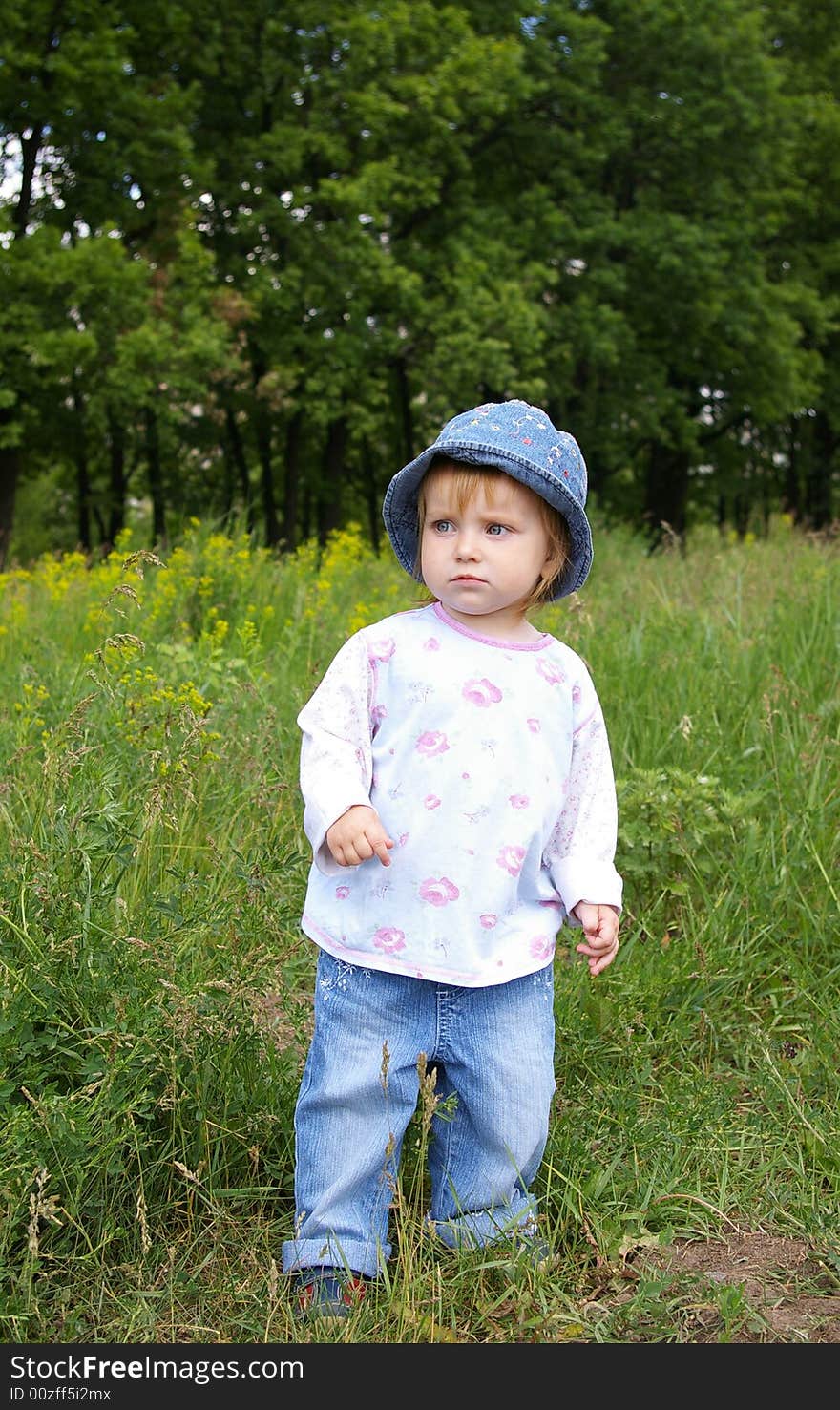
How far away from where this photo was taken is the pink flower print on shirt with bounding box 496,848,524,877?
2.21 m

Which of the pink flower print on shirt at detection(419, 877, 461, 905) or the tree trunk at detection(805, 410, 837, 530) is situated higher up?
the pink flower print on shirt at detection(419, 877, 461, 905)

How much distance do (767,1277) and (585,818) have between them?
0.93 metres

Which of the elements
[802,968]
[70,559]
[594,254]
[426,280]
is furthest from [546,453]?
[594,254]

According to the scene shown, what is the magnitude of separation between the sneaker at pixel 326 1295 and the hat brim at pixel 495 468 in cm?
127

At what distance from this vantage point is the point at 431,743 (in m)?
2.22

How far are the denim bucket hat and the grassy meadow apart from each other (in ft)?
2.16

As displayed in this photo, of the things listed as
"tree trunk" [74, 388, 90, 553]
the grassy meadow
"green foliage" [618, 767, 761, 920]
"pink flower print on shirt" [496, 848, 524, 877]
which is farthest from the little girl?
"tree trunk" [74, 388, 90, 553]

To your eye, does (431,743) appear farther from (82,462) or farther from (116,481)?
(116,481)

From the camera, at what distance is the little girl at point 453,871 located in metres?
2.20

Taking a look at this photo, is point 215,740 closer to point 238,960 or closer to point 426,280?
point 238,960

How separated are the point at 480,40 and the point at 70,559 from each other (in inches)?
592

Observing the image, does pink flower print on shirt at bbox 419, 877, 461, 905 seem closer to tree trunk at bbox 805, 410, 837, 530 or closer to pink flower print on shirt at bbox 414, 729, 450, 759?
pink flower print on shirt at bbox 414, 729, 450, 759

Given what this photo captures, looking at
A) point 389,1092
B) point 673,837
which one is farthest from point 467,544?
point 673,837

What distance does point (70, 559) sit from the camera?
24.3 feet
